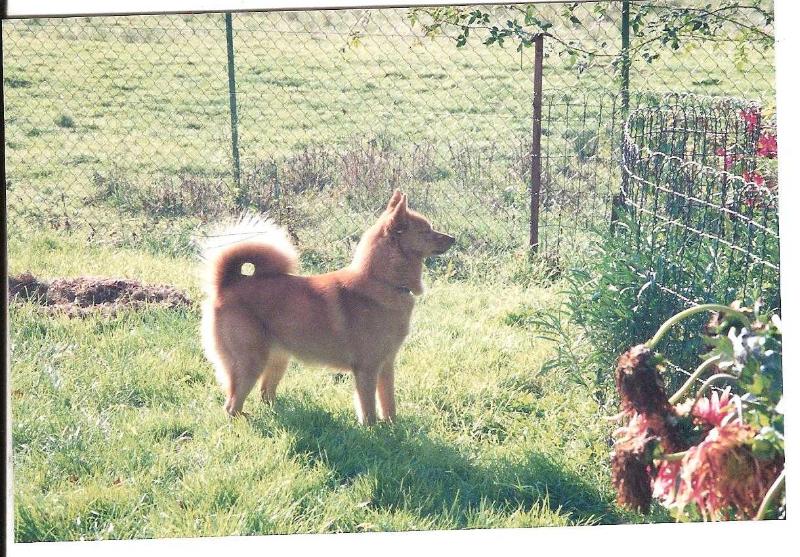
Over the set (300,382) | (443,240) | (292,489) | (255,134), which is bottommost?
(292,489)

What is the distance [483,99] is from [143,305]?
150 inches

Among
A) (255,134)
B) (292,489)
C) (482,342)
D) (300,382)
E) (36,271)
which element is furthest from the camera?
(255,134)

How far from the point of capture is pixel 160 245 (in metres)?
5.43

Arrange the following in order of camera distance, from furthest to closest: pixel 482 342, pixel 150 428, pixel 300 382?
pixel 482 342, pixel 300 382, pixel 150 428

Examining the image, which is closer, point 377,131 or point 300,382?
point 300,382

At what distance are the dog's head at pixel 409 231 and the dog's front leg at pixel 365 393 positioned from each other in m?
0.55

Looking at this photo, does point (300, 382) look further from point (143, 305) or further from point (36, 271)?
point (36, 271)

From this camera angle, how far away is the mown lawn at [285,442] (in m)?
3.29

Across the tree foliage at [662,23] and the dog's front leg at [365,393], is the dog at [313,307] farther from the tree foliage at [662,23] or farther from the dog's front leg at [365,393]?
the tree foliage at [662,23]

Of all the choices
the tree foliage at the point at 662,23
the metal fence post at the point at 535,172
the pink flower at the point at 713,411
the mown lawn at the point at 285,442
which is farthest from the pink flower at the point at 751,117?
the pink flower at the point at 713,411

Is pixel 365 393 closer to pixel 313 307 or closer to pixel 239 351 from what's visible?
pixel 313 307

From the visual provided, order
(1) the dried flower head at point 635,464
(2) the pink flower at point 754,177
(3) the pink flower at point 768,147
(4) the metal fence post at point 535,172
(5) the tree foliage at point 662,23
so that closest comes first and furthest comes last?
(1) the dried flower head at point 635,464
(3) the pink flower at point 768,147
(2) the pink flower at point 754,177
(5) the tree foliage at point 662,23
(4) the metal fence post at point 535,172

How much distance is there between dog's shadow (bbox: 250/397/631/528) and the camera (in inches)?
132

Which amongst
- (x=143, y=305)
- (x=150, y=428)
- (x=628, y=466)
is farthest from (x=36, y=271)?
(x=628, y=466)
